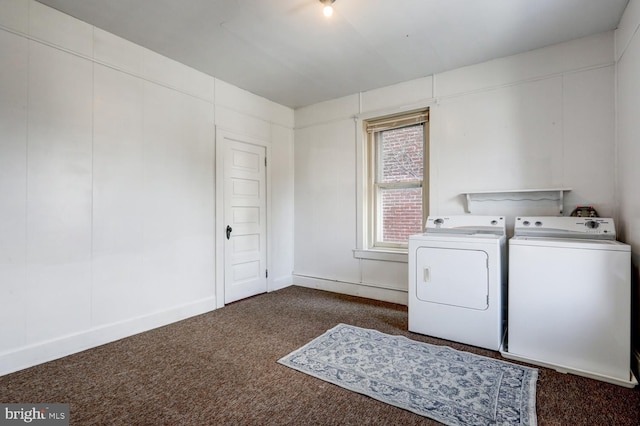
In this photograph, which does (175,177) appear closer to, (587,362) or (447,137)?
(447,137)

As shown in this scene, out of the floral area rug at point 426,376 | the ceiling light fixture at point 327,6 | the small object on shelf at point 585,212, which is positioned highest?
the ceiling light fixture at point 327,6

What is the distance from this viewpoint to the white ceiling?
2.41 metres

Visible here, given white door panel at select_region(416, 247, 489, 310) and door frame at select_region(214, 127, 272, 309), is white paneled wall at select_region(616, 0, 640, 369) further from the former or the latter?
door frame at select_region(214, 127, 272, 309)

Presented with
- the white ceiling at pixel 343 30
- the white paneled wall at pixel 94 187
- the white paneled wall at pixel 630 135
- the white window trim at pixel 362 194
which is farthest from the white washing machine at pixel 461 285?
the white paneled wall at pixel 94 187

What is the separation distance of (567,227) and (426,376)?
1.70m

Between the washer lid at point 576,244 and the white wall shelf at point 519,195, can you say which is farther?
the white wall shelf at point 519,195

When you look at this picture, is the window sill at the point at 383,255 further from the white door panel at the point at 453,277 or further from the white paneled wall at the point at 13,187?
the white paneled wall at the point at 13,187

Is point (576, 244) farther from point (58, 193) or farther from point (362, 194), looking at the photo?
point (58, 193)

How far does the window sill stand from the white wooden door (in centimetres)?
133

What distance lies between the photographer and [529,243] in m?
2.39

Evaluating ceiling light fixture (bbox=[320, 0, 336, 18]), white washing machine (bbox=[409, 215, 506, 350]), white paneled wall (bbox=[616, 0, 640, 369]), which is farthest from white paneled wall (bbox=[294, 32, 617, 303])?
ceiling light fixture (bbox=[320, 0, 336, 18])

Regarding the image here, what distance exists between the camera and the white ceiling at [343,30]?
2.41 meters

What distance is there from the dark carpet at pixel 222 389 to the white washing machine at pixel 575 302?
14 cm
